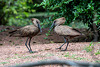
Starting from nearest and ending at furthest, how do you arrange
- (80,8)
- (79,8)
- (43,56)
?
(43,56) → (79,8) → (80,8)

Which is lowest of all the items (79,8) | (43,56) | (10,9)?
(43,56)

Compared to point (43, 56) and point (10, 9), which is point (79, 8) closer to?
point (43, 56)

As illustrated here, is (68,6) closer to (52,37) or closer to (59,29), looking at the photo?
(52,37)

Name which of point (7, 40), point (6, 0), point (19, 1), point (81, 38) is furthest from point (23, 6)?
point (81, 38)

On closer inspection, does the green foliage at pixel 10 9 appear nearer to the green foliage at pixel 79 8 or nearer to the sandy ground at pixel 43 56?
the green foliage at pixel 79 8

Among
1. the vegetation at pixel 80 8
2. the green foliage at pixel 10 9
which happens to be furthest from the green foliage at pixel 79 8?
the green foliage at pixel 10 9

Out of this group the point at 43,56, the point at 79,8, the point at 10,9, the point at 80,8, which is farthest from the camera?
the point at 10,9

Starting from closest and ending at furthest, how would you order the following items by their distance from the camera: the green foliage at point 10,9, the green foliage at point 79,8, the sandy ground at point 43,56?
the sandy ground at point 43,56, the green foliage at point 79,8, the green foliage at point 10,9

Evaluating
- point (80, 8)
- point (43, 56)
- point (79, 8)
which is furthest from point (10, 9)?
point (43, 56)

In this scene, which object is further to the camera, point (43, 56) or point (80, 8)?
point (80, 8)

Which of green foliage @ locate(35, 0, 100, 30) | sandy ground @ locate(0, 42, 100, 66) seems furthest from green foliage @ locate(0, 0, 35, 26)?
sandy ground @ locate(0, 42, 100, 66)

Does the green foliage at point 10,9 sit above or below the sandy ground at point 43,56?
above

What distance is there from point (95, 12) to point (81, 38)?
5.92 feet

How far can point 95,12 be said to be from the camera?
766 centimetres
